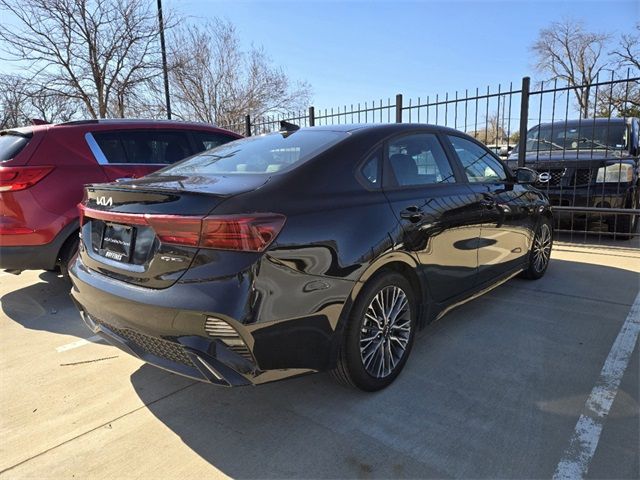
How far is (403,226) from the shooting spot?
2.84 metres

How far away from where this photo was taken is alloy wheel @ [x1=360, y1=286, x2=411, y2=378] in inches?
107

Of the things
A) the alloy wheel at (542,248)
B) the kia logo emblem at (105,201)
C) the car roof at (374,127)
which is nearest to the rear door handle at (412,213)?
the car roof at (374,127)

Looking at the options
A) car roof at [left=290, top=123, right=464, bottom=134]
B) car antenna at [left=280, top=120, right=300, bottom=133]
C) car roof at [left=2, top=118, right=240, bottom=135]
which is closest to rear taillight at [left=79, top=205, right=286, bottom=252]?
car roof at [left=290, top=123, right=464, bottom=134]

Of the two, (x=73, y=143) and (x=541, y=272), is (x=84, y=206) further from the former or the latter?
(x=541, y=272)

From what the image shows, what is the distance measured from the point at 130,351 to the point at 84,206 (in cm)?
101

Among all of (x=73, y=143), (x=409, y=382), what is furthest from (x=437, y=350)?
(x=73, y=143)

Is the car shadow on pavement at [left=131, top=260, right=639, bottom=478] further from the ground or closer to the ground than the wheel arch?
closer to the ground

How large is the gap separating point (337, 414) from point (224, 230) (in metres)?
1.26

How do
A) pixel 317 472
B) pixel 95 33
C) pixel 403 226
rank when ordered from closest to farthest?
1. pixel 317 472
2. pixel 403 226
3. pixel 95 33

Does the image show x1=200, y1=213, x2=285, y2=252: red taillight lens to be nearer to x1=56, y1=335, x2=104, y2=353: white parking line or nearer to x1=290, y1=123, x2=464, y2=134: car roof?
x1=290, y1=123, x2=464, y2=134: car roof

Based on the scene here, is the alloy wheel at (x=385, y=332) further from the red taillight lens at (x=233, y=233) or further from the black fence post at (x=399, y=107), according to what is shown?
the black fence post at (x=399, y=107)

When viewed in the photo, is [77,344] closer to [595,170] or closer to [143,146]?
[143,146]

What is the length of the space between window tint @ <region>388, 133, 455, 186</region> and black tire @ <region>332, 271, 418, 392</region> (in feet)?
2.34

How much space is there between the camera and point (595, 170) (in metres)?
6.79
